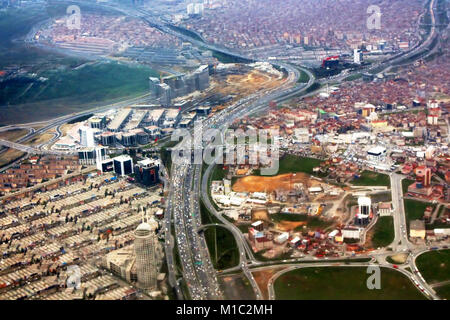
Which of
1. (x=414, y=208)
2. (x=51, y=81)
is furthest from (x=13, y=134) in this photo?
(x=414, y=208)

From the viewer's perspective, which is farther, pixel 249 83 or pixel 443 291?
pixel 249 83

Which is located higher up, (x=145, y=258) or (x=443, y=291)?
(x=145, y=258)

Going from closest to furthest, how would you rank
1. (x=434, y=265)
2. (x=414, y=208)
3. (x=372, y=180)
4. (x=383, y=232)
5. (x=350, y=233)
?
(x=434, y=265) → (x=350, y=233) → (x=383, y=232) → (x=414, y=208) → (x=372, y=180)

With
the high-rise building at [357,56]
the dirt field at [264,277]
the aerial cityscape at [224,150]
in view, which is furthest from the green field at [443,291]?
the high-rise building at [357,56]

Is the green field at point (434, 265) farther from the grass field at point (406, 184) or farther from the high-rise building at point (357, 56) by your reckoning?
the high-rise building at point (357, 56)

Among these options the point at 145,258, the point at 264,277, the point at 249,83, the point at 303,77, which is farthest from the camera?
the point at 303,77

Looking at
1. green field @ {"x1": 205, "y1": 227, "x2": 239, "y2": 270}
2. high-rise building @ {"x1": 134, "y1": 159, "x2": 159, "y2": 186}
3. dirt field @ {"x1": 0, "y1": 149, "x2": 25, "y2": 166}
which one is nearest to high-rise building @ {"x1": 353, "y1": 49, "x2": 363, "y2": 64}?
high-rise building @ {"x1": 134, "y1": 159, "x2": 159, "y2": 186}

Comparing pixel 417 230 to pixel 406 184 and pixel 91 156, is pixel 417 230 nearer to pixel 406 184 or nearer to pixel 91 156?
pixel 406 184
